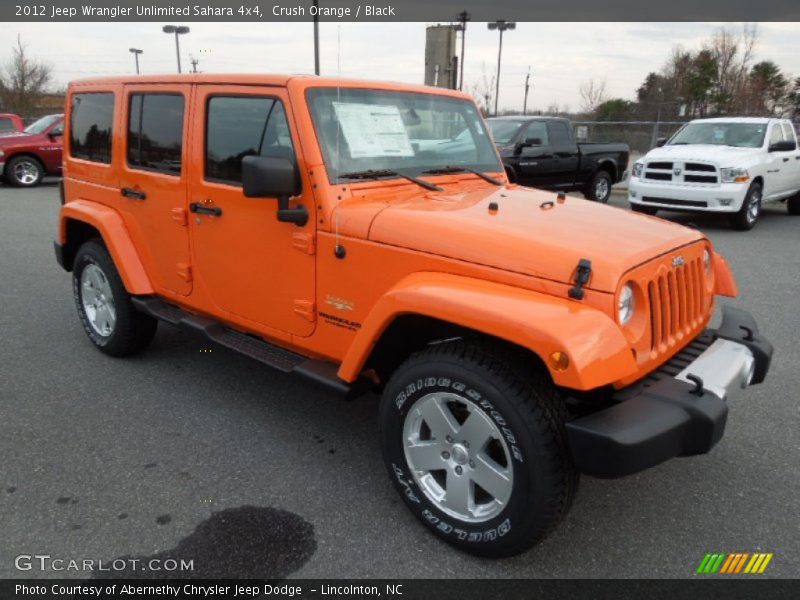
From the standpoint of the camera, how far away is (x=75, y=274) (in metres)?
4.78

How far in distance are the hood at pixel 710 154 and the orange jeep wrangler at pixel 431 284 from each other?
7.56m

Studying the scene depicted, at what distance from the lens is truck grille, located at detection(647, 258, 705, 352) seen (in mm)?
Result: 2553

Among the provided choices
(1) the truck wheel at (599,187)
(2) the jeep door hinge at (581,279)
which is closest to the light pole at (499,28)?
(1) the truck wheel at (599,187)

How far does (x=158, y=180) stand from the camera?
3885mm

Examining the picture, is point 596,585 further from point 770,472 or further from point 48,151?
point 48,151

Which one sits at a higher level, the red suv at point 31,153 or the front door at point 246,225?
the front door at point 246,225

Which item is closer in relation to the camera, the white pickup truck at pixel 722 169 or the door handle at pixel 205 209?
the door handle at pixel 205 209

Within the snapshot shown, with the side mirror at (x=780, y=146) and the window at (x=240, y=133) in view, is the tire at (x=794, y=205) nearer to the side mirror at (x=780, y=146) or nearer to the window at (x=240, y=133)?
the side mirror at (x=780, y=146)

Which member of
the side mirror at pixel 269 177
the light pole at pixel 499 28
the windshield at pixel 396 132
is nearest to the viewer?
the side mirror at pixel 269 177

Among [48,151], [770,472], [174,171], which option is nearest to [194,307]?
[174,171]

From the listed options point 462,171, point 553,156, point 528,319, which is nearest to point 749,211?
point 553,156

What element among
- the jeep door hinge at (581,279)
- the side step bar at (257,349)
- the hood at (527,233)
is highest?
the hood at (527,233)

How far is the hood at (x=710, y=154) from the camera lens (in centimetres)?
1009

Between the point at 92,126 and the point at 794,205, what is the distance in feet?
43.2
